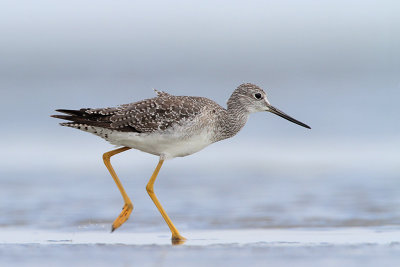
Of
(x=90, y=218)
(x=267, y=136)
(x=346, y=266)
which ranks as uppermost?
(x=267, y=136)

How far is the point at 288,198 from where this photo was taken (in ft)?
50.0

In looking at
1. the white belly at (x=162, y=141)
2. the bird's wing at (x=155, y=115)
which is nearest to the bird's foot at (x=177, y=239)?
the white belly at (x=162, y=141)

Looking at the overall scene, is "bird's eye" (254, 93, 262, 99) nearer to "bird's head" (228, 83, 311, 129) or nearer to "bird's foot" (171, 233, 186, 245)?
"bird's head" (228, 83, 311, 129)

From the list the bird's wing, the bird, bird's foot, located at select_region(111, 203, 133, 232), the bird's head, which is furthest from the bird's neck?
bird's foot, located at select_region(111, 203, 133, 232)

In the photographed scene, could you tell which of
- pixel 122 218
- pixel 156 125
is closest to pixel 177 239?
pixel 122 218

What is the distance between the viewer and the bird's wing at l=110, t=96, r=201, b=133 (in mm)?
12289

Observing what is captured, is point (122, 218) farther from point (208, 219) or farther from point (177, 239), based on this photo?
point (208, 219)

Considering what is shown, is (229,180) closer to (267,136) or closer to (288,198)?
(288,198)

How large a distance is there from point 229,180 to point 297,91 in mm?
16482

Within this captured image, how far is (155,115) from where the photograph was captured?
1238 cm

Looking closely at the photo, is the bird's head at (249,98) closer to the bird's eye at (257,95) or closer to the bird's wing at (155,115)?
the bird's eye at (257,95)

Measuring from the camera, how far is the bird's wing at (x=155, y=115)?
1229cm

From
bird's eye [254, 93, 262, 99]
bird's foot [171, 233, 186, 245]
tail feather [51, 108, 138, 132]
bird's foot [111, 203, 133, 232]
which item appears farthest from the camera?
bird's eye [254, 93, 262, 99]

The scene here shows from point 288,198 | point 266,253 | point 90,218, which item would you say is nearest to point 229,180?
point 288,198
